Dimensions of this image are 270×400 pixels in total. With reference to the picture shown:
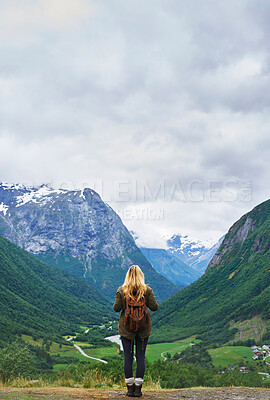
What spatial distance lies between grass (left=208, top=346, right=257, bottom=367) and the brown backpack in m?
132

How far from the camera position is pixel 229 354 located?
141125 millimetres

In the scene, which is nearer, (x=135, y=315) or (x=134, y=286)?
(x=135, y=315)

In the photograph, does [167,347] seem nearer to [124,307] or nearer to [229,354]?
[229,354]

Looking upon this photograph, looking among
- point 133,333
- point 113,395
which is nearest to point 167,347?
point 113,395

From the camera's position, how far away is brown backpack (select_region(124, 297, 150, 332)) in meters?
11.8

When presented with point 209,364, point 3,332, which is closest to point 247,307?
point 209,364

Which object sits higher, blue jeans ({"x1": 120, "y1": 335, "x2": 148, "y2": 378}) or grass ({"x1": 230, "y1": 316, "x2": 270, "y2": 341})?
blue jeans ({"x1": 120, "y1": 335, "x2": 148, "y2": 378})

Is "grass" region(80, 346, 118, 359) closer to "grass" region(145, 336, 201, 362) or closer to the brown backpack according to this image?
"grass" region(145, 336, 201, 362)

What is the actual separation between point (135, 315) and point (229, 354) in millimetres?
150186

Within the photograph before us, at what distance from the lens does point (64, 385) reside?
16.2 meters

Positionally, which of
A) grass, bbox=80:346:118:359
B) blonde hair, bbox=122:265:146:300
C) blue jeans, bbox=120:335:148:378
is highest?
blonde hair, bbox=122:265:146:300

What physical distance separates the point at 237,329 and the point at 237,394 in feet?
609

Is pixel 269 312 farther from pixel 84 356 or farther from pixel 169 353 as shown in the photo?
pixel 84 356

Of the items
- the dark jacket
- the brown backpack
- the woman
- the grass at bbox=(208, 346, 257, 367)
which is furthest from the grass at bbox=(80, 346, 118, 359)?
Result: the brown backpack
